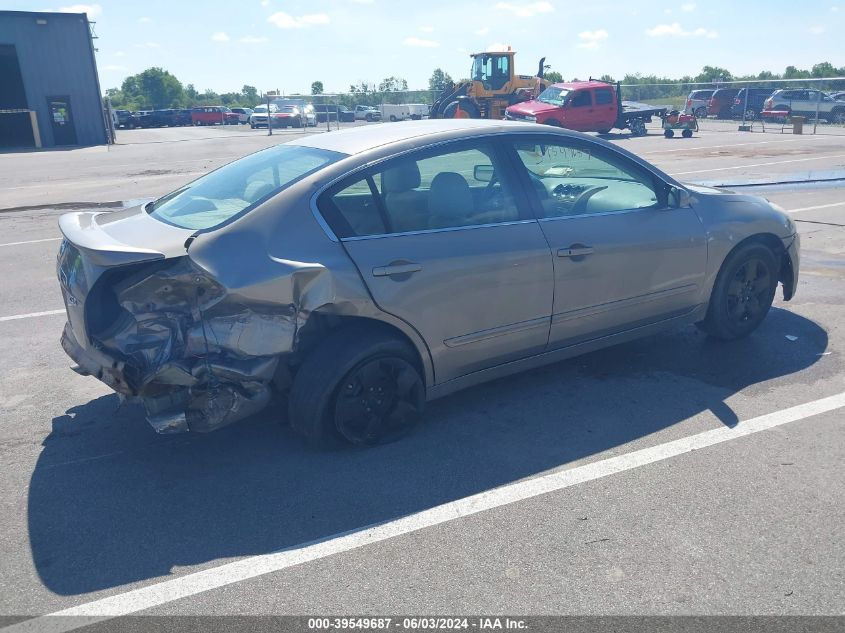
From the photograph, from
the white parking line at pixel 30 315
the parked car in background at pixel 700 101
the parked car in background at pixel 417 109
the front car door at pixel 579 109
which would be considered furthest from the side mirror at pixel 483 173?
the parked car in background at pixel 417 109

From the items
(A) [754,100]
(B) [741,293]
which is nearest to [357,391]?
(B) [741,293]

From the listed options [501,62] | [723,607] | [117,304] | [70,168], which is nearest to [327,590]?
[723,607]

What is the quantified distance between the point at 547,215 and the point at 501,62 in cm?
2758

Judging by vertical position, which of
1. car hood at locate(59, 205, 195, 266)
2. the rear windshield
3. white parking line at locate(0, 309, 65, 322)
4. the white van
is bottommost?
white parking line at locate(0, 309, 65, 322)

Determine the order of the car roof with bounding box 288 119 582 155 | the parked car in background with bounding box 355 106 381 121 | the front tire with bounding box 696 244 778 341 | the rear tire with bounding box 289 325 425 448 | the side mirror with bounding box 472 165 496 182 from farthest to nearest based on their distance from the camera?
the parked car in background with bounding box 355 106 381 121
the front tire with bounding box 696 244 778 341
the side mirror with bounding box 472 165 496 182
the car roof with bounding box 288 119 582 155
the rear tire with bounding box 289 325 425 448

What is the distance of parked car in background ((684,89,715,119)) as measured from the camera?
39250 millimetres

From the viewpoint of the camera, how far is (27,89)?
33.5m

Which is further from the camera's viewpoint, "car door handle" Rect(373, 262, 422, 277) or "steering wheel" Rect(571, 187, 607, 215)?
"steering wheel" Rect(571, 187, 607, 215)

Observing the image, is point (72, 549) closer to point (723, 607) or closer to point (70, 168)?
point (723, 607)

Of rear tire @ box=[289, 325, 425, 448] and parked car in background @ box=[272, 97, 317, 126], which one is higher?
parked car in background @ box=[272, 97, 317, 126]

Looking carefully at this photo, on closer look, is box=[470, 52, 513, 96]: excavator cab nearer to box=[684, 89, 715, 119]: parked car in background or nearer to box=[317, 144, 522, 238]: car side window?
box=[684, 89, 715, 119]: parked car in background

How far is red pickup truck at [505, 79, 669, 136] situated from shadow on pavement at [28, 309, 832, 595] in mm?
22270

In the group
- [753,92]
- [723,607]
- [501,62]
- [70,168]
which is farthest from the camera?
[753,92]

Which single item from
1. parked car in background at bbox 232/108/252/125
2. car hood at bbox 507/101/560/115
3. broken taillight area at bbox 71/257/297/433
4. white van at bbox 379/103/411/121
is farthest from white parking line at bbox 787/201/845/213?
parked car in background at bbox 232/108/252/125
